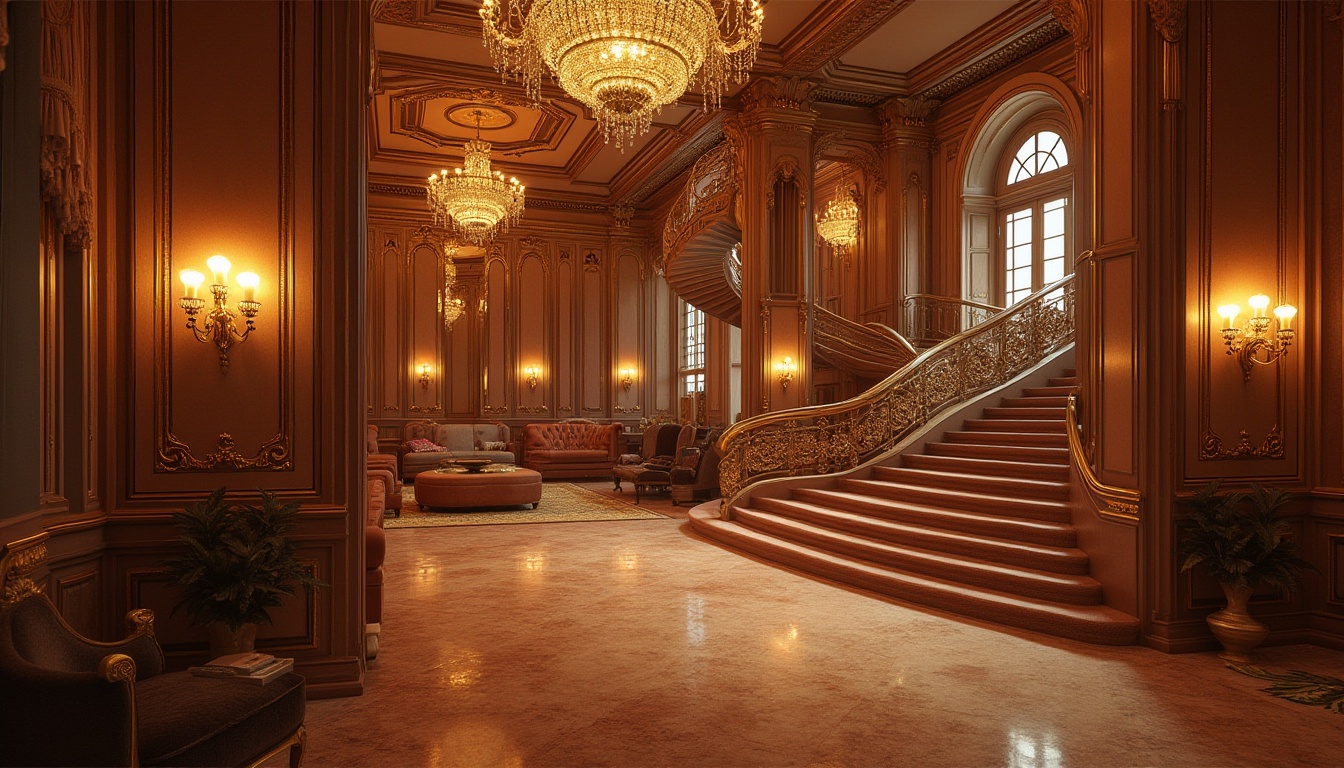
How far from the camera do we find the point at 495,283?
17188 mm

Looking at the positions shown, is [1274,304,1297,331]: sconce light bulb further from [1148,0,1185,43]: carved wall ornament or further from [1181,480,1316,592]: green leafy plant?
[1148,0,1185,43]: carved wall ornament

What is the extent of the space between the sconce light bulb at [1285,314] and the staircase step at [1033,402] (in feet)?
11.2

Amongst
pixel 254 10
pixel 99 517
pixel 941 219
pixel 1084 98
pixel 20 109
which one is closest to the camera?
pixel 20 109

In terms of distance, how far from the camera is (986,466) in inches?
313

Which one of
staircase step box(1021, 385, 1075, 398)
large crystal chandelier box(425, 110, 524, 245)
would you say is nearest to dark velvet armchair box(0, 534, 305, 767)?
staircase step box(1021, 385, 1075, 398)

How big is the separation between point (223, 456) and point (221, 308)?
29.6 inches

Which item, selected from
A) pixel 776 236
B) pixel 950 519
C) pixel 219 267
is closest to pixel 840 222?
pixel 776 236

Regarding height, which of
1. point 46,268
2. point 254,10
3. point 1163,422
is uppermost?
point 254,10

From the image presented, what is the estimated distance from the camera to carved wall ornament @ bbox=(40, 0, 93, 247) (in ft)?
10.4

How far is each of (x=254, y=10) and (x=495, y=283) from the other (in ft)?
42.7

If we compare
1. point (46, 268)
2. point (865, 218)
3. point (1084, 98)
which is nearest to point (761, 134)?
point (865, 218)

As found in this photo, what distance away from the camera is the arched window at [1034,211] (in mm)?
11164

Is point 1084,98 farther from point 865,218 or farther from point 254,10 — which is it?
point 865,218

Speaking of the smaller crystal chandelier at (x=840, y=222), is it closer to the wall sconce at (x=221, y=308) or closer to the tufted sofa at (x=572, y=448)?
the tufted sofa at (x=572, y=448)
